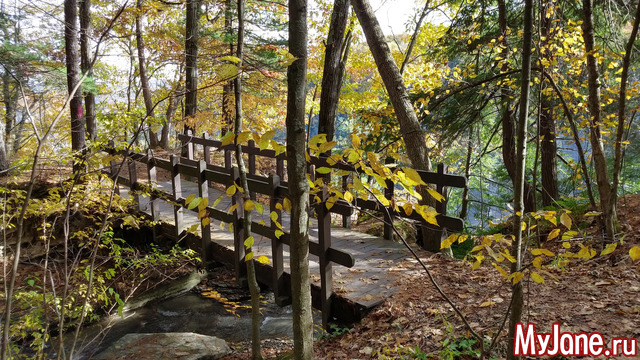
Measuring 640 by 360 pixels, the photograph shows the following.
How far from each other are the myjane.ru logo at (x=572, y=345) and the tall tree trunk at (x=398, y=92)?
3.40m

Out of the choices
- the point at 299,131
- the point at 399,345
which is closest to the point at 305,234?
the point at 299,131

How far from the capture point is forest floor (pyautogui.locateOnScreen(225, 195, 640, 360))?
3266 millimetres

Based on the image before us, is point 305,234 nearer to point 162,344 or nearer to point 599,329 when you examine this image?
point 599,329

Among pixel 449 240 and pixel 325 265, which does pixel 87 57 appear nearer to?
pixel 325 265

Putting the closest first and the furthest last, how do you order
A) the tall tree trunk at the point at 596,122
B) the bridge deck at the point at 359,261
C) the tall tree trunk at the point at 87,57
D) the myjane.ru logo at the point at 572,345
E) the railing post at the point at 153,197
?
the myjane.ru logo at the point at 572,345, the tall tree trunk at the point at 596,122, the bridge deck at the point at 359,261, the railing post at the point at 153,197, the tall tree trunk at the point at 87,57

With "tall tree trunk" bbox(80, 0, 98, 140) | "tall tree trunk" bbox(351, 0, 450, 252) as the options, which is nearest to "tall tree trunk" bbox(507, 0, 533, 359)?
"tall tree trunk" bbox(351, 0, 450, 252)

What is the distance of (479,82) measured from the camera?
263 inches

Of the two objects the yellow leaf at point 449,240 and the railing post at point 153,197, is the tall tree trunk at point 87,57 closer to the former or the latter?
the railing post at point 153,197

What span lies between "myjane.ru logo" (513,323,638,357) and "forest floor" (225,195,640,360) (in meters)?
0.13

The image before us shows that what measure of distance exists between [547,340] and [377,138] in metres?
6.04

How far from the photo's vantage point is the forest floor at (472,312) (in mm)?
3266

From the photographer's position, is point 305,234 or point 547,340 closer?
point 305,234

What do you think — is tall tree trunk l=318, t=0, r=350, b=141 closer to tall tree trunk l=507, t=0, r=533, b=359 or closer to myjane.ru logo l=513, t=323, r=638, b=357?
myjane.ru logo l=513, t=323, r=638, b=357

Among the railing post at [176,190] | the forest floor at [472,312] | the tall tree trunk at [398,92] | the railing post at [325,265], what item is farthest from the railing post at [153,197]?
the tall tree trunk at [398,92]
